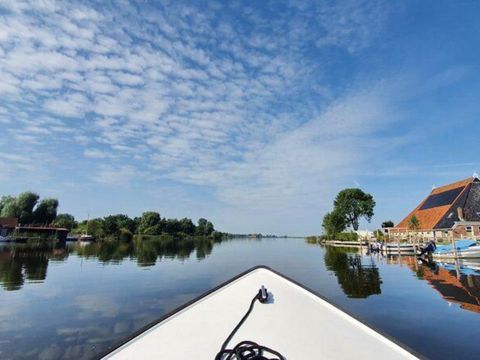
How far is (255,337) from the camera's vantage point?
9.95ft

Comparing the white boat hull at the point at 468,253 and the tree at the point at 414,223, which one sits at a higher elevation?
the tree at the point at 414,223

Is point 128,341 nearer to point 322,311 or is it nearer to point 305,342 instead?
point 305,342

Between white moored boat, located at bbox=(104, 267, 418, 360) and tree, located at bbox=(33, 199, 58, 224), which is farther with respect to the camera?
tree, located at bbox=(33, 199, 58, 224)

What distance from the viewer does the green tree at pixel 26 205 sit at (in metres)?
65.0

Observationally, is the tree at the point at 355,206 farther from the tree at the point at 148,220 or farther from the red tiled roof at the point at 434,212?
the tree at the point at 148,220

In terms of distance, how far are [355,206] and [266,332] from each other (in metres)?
68.5

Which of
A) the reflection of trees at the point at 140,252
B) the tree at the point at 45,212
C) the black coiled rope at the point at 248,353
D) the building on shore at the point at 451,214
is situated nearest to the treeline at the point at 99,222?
the tree at the point at 45,212

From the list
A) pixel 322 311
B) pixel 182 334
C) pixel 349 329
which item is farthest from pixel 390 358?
pixel 182 334

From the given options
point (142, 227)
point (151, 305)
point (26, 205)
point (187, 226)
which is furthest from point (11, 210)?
point (151, 305)

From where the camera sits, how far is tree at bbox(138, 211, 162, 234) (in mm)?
104875

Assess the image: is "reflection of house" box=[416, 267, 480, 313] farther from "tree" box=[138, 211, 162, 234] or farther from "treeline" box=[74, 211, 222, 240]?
"tree" box=[138, 211, 162, 234]

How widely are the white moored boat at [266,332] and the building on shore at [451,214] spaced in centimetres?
3429

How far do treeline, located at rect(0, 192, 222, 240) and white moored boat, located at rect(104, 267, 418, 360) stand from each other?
249 ft

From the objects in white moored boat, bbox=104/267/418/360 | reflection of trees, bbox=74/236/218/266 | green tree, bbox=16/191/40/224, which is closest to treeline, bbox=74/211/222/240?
green tree, bbox=16/191/40/224
